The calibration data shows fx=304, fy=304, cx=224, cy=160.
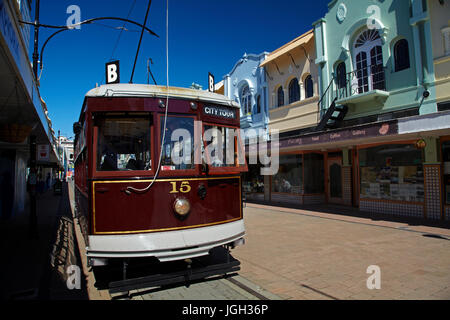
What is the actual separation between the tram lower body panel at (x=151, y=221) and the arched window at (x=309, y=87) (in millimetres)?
11419

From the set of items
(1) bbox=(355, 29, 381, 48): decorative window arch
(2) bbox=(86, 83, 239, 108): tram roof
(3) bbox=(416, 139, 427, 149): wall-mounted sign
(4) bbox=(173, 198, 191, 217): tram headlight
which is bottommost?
(4) bbox=(173, 198, 191, 217): tram headlight

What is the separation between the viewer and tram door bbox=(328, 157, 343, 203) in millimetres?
14016

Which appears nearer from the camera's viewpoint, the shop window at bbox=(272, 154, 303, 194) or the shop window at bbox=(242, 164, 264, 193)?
the shop window at bbox=(272, 154, 303, 194)

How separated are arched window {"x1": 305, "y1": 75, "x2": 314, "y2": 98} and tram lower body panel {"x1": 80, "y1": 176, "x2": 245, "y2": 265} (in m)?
11.4

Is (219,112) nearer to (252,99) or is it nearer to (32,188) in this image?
(32,188)

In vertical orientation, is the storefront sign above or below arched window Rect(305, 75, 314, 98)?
below

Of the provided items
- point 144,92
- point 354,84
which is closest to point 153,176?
point 144,92

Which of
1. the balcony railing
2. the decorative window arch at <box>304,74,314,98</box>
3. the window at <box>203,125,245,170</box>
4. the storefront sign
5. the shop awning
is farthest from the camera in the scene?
the decorative window arch at <box>304,74,314,98</box>

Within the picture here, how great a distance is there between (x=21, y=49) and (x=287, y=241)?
21.8ft

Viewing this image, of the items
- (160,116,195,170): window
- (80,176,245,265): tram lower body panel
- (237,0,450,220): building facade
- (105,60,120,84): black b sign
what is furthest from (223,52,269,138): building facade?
(80,176,245,265): tram lower body panel

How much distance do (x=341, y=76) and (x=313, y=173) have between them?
4663 mm

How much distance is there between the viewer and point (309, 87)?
14773 mm

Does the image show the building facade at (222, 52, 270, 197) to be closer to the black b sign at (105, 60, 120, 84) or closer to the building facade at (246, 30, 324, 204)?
the building facade at (246, 30, 324, 204)

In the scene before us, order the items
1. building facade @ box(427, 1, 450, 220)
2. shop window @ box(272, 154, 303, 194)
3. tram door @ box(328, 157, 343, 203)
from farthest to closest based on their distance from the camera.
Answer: shop window @ box(272, 154, 303, 194)
tram door @ box(328, 157, 343, 203)
building facade @ box(427, 1, 450, 220)
